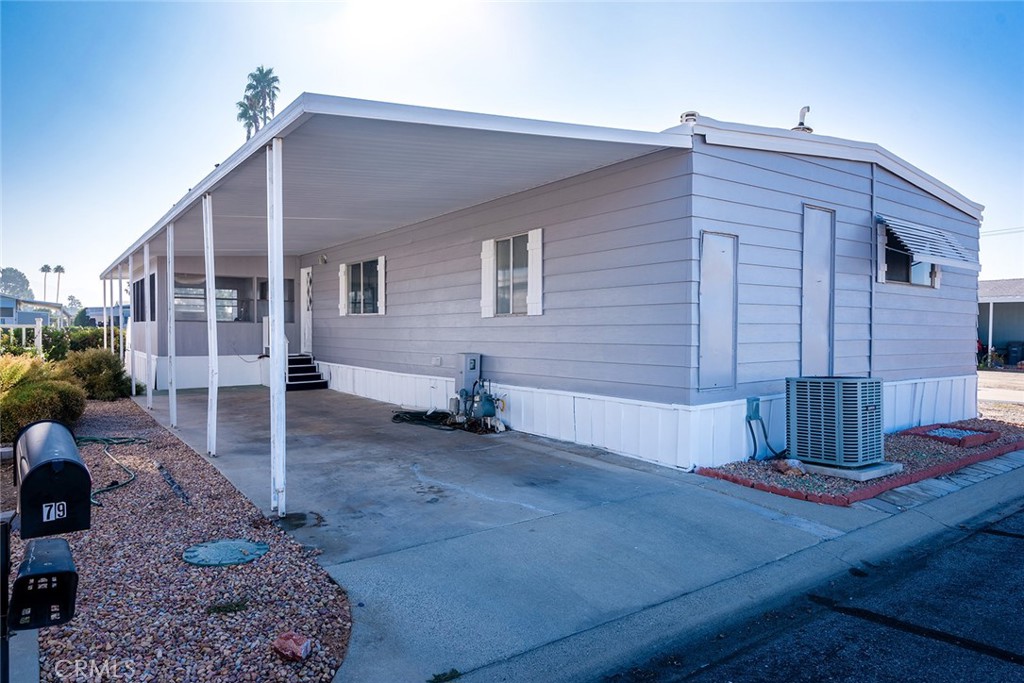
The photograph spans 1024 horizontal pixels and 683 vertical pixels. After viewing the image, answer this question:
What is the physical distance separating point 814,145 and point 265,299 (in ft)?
36.1

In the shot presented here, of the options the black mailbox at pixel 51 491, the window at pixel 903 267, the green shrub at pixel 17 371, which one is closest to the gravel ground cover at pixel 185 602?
the black mailbox at pixel 51 491

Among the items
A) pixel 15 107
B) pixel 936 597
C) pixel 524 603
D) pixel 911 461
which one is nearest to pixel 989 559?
pixel 936 597

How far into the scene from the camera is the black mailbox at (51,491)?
1.64 metres

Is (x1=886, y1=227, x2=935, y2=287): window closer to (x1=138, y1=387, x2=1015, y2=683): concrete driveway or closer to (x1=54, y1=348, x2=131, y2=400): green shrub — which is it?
(x1=138, y1=387, x2=1015, y2=683): concrete driveway

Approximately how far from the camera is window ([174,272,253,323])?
13.2 metres

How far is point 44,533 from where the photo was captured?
5.36 ft

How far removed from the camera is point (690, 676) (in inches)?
109

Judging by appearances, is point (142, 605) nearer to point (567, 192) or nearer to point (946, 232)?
point (567, 192)

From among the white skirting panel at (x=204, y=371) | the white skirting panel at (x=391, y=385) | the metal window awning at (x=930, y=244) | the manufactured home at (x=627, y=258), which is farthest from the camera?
the white skirting panel at (x=204, y=371)

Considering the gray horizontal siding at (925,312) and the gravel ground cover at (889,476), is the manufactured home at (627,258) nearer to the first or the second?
the gray horizontal siding at (925,312)

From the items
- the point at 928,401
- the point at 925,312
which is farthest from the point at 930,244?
the point at 928,401

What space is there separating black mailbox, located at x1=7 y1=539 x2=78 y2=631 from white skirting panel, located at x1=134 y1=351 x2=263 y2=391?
12.4m

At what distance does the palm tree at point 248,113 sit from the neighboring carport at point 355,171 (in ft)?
122
